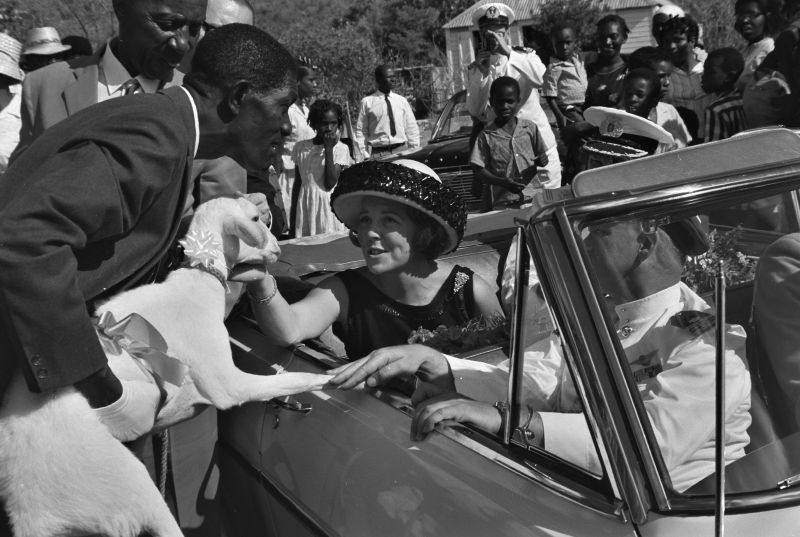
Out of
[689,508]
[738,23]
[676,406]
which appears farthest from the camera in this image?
[738,23]

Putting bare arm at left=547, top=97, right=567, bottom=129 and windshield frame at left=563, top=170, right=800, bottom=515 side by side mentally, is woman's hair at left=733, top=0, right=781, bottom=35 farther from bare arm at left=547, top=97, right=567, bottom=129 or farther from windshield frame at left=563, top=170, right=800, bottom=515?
windshield frame at left=563, top=170, right=800, bottom=515

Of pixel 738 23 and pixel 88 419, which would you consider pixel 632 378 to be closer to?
pixel 88 419

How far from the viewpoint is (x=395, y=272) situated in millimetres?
3215

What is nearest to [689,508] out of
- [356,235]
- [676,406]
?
[676,406]

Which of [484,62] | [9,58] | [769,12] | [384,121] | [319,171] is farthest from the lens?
[384,121]

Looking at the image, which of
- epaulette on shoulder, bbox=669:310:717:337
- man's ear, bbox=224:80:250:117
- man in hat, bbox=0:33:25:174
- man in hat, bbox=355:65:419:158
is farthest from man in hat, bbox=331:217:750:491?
man in hat, bbox=355:65:419:158

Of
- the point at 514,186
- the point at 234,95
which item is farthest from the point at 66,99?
the point at 514,186

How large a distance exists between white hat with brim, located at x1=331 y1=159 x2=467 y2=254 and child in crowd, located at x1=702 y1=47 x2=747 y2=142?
327 cm

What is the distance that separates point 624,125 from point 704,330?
1.66m

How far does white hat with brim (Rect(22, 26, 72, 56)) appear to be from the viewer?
688 centimetres

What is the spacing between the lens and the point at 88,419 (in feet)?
6.45

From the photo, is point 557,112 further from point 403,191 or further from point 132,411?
point 132,411

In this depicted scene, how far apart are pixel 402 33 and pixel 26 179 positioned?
4373cm

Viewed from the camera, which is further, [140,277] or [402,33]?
[402,33]
